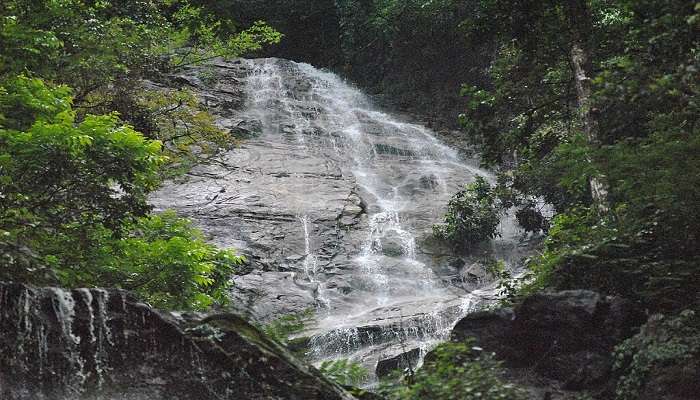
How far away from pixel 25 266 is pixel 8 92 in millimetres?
3834

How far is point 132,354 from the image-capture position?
6688 millimetres

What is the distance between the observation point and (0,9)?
10039 millimetres

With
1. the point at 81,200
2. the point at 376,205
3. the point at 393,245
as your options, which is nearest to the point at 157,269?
the point at 81,200

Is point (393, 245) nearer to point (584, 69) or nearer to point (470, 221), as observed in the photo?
point (470, 221)

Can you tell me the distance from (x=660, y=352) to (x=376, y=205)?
14.8 meters

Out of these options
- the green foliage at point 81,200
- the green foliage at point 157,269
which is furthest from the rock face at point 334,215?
the green foliage at point 81,200

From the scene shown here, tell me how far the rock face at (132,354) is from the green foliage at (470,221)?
513 inches

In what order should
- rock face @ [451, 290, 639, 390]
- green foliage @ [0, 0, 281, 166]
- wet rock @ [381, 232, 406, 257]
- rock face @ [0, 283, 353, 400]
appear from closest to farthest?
rock face @ [0, 283, 353, 400]
rock face @ [451, 290, 639, 390]
green foliage @ [0, 0, 281, 166]
wet rock @ [381, 232, 406, 257]

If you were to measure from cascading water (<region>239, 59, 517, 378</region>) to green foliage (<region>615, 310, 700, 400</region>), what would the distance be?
238 inches

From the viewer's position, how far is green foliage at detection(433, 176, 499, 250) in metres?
19.5

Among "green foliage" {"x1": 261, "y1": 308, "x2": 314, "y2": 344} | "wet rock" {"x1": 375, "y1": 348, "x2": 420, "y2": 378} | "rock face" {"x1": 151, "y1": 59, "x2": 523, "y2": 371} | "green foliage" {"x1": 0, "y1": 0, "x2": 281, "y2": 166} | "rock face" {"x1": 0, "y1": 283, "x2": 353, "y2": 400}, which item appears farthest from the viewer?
"rock face" {"x1": 151, "y1": 59, "x2": 523, "y2": 371}

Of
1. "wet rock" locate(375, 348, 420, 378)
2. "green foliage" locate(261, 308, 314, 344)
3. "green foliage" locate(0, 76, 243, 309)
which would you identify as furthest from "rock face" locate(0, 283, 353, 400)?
"wet rock" locate(375, 348, 420, 378)

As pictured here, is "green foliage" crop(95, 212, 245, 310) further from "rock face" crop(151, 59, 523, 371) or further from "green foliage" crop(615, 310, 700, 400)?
"green foliage" crop(615, 310, 700, 400)

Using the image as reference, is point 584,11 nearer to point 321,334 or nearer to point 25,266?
point 321,334
